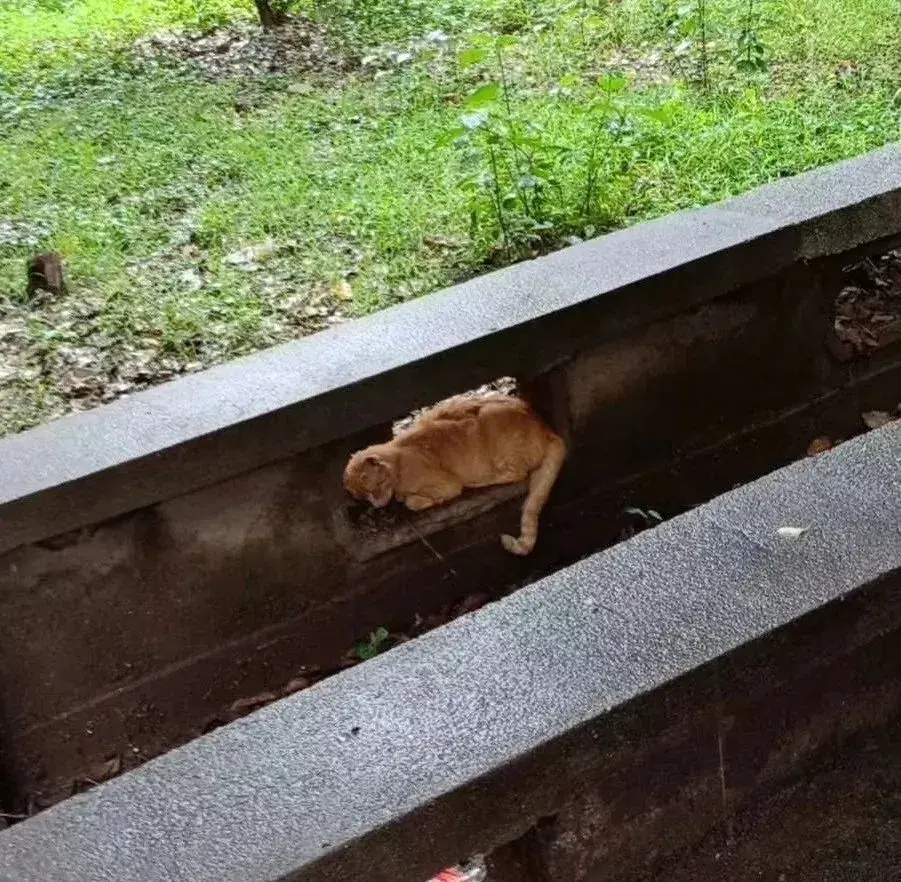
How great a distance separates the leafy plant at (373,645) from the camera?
12.0ft

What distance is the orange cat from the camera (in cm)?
348

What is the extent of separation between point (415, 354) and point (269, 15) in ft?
23.5

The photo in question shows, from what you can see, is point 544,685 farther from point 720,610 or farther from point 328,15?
point 328,15

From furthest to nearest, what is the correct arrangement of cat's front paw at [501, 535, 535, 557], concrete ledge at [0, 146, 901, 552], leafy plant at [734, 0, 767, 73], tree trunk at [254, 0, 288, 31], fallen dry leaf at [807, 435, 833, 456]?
tree trunk at [254, 0, 288, 31]
leafy plant at [734, 0, 767, 73]
fallen dry leaf at [807, 435, 833, 456]
cat's front paw at [501, 535, 535, 557]
concrete ledge at [0, 146, 901, 552]

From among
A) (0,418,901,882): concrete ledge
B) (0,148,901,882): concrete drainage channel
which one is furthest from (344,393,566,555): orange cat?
(0,418,901,882): concrete ledge

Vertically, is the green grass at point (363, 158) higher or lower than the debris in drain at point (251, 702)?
higher

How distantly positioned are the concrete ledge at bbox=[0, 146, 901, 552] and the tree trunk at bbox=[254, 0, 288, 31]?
6582 mm

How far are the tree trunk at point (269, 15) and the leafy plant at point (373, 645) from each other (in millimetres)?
7256

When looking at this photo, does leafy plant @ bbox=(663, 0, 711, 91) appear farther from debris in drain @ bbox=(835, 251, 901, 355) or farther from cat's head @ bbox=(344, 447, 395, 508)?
cat's head @ bbox=(344, 447, 395, 508)

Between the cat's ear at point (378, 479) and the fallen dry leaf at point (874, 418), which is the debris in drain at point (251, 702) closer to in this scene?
the cat's ear at point (378, 479)

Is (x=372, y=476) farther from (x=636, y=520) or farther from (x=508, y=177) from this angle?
(x=508, y=177)

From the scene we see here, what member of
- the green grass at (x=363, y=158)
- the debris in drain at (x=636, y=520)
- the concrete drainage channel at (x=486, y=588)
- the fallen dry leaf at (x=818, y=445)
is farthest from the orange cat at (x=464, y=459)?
the green grass at (x=363, y=158)

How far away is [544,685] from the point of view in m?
1.91

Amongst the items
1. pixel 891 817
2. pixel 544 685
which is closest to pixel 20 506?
pixel 544 685
